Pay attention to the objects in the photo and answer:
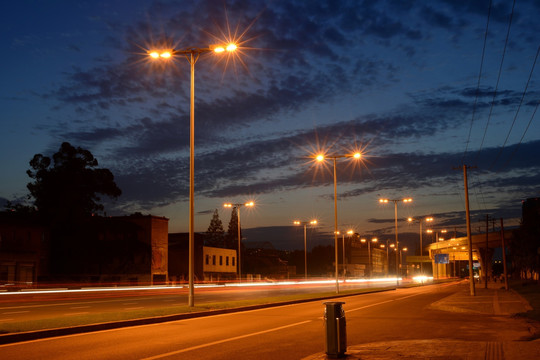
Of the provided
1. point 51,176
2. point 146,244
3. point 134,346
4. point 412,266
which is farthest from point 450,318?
point 412,266

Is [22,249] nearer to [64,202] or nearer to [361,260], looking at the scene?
[64,202]

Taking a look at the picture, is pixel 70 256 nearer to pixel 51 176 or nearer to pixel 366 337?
pixel 51 176

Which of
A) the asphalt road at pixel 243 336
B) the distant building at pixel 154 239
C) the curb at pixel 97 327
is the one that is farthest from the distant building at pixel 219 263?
the asphalt road at pixel 243 336

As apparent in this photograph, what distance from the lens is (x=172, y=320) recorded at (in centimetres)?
1862

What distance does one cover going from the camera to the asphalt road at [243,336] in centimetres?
1120

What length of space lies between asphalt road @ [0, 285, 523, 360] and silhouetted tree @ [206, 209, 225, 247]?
148644 millimetres

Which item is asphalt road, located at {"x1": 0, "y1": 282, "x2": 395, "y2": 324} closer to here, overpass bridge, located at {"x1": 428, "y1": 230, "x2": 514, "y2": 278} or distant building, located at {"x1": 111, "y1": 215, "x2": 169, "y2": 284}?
distant building, located at {"x1": 111, "y1": 215, "x2": 169, "y2": 284}

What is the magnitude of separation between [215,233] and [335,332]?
6328 inches

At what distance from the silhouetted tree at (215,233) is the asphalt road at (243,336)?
148644mm

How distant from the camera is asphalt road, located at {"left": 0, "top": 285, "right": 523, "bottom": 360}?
11195mm

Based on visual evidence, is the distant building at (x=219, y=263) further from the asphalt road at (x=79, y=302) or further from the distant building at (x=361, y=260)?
the distant building at (x=361, y=260)

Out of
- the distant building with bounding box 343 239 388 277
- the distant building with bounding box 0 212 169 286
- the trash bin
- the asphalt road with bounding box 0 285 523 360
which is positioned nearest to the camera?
the trash bin

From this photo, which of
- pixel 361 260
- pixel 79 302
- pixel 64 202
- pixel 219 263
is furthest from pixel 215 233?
pixel 79 302

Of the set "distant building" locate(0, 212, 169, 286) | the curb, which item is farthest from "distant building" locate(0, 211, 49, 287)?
the curb
